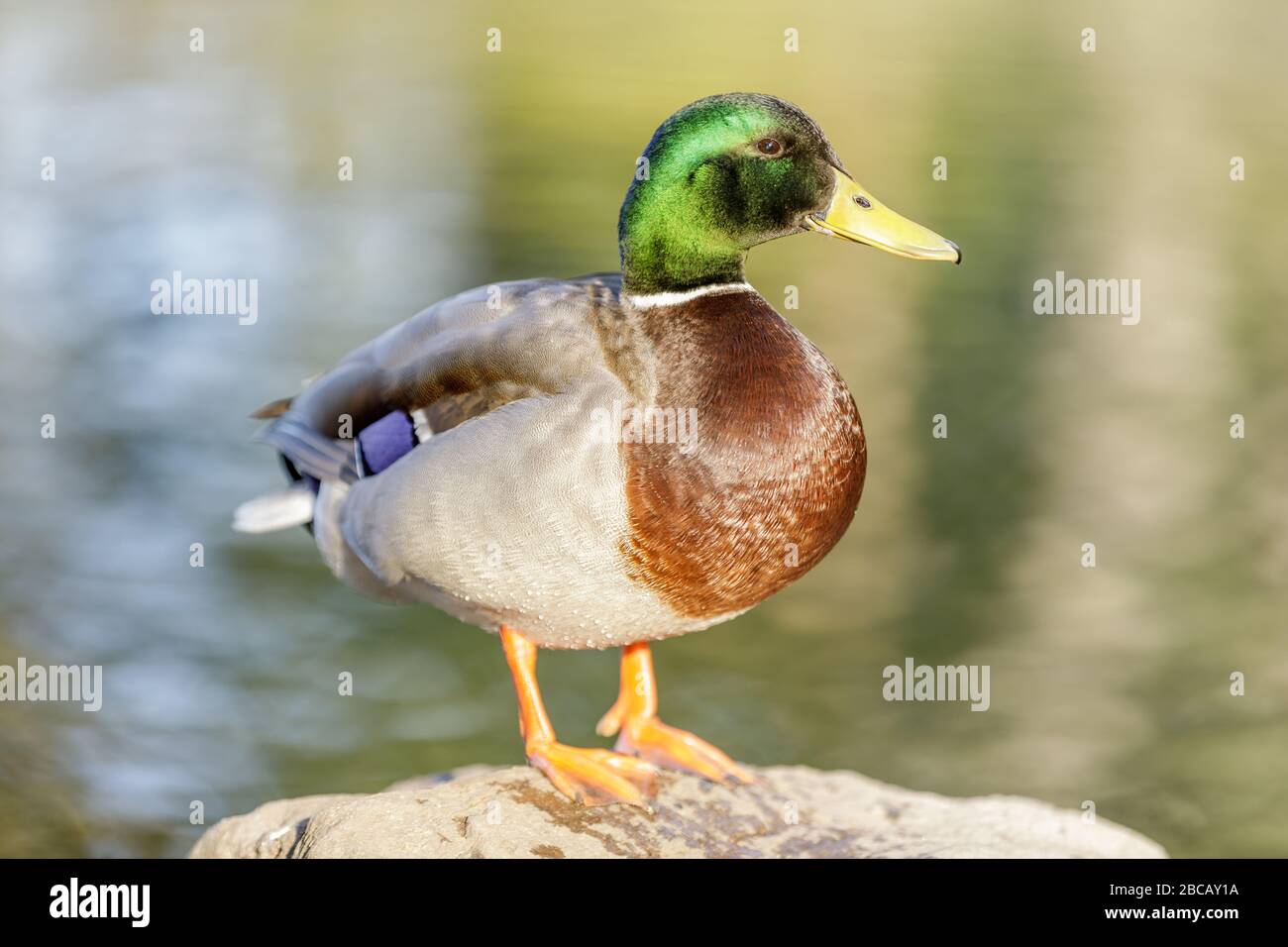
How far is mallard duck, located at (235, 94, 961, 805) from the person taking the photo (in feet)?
10.9

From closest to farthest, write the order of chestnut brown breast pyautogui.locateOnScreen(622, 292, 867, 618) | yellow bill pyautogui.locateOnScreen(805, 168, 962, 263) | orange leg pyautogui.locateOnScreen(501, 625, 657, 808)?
chestnut brown breast pyautogui.locateOnScreen(622, 292, 867, 618) < yellow bill pyautogui.locateOnScreen(805, 168, 962, 263) < orange leg pyautogui.locateOnScreen(501, 625, 657, 808)

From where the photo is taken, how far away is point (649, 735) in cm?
395

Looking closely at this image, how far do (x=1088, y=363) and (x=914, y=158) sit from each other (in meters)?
3.65

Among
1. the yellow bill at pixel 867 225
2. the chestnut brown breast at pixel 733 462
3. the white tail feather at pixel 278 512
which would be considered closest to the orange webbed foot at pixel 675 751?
the chestnut brown breast at pixel 733 462

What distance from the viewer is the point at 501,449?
3.40 meters

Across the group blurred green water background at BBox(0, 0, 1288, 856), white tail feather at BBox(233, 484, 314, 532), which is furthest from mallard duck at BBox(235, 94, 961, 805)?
blurred green water background at BBox(0, 0, 1288, 856)

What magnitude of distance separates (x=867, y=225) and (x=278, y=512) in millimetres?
1703

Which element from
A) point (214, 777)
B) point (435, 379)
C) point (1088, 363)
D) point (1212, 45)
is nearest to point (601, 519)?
point (435, 379)

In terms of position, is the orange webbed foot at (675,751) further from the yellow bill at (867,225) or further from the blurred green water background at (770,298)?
the blurred green water background at (770,298)

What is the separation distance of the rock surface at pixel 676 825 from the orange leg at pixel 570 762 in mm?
35

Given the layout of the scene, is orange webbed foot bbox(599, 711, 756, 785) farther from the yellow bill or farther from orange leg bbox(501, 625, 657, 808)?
the yellow bill

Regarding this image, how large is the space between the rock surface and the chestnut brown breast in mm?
534

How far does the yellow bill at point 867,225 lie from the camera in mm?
3453

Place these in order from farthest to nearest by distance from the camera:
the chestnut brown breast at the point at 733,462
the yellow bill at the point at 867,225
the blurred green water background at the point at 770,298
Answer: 1. the blurred green water background at the point at 770,298
2. the yellow bill at the point at 867,225
3. the chestnut brown breast at the point at 733,462
